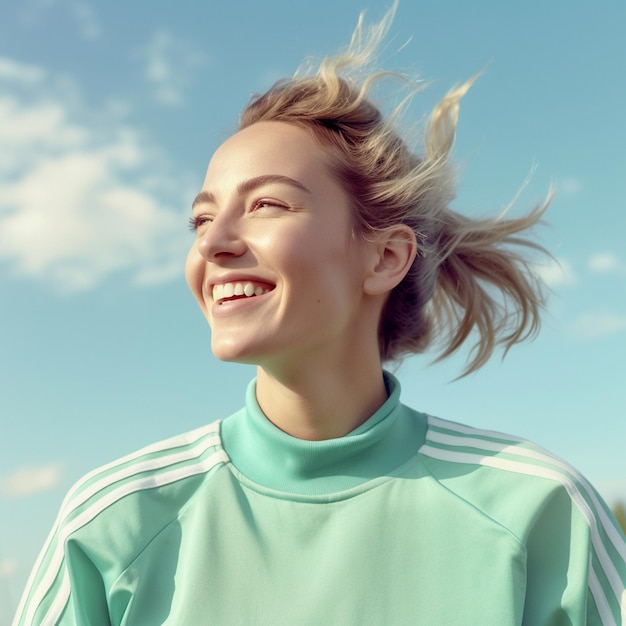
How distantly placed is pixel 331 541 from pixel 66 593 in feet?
2.75

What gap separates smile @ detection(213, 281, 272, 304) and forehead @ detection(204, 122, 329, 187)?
0.38 m

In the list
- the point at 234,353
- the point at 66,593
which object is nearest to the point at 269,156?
the point at 234,353

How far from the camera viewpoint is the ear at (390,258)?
298 centimetres

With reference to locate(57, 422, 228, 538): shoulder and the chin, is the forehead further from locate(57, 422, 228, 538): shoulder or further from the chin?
locate(57, 422, 228, 538): shoulder

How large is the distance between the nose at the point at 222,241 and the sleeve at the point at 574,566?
50.3 inches

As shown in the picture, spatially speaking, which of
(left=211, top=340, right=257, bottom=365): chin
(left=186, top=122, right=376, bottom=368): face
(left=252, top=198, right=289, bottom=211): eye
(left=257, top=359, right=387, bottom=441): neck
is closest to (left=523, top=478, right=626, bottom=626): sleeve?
(left=257, top=359, right=387, bottom=441): neck

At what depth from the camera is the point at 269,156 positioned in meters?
2.90

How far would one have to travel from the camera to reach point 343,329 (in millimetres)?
2875

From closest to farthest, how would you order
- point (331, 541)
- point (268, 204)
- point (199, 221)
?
point (331, 541) < point (268, 204) < point (199, 221)

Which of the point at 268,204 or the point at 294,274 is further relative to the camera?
the point at 268,204

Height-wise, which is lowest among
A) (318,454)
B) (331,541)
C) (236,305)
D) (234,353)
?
(331,541)

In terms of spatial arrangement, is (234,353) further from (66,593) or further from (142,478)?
(66,593)

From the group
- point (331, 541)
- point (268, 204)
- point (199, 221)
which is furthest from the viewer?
point (199, 221)

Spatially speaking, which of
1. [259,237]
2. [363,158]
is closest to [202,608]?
[259,237]
